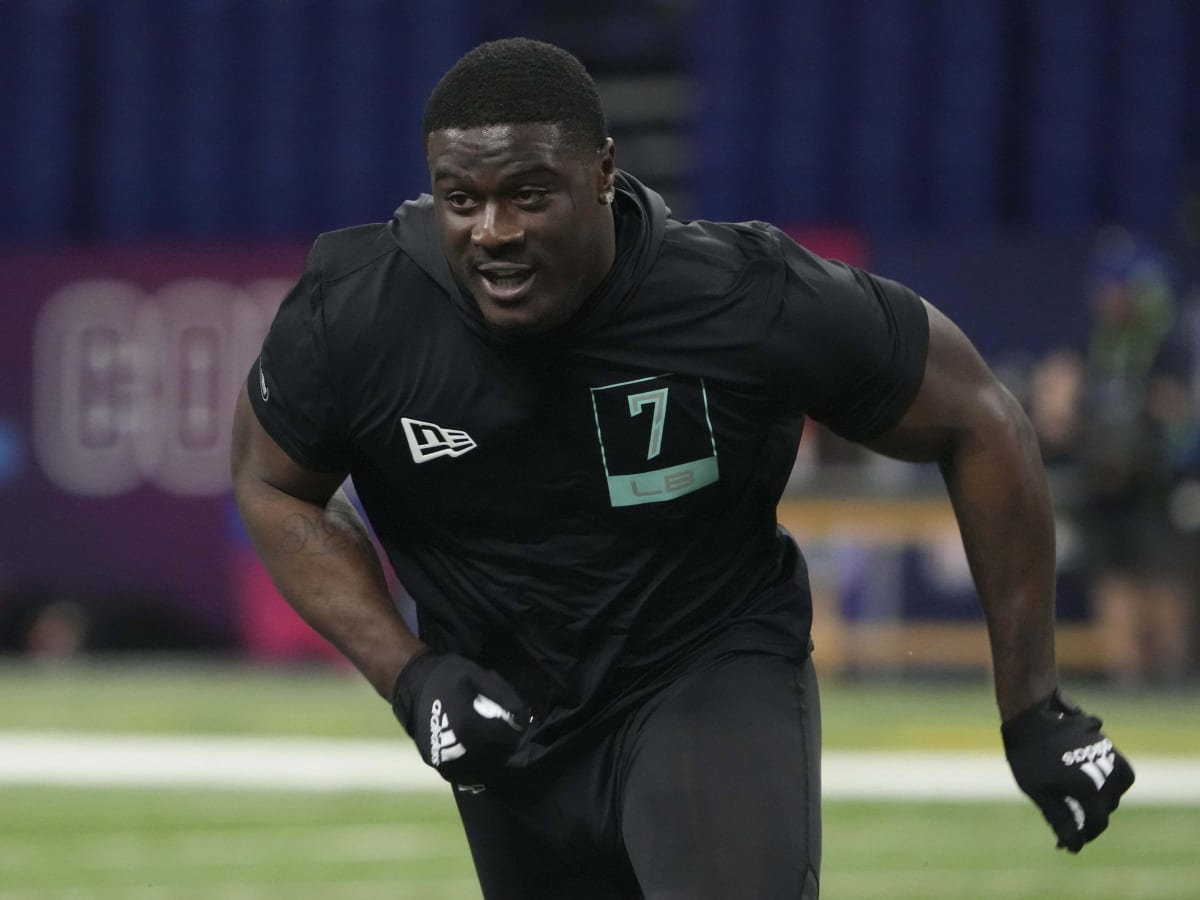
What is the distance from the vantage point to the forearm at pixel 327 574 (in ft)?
12.1

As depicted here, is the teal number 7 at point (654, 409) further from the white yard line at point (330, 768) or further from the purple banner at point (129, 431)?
the purple banner at point (129, 431)

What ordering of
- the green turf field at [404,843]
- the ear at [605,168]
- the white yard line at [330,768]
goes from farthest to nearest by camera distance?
1. the white yard line at [330,768]
2. the green turf field at [404,843]
3. the ear at [605,168]

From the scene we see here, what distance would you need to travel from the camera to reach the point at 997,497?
3.72 metres

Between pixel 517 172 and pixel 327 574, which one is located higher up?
pixel 517 172

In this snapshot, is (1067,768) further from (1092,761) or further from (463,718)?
(463,718)

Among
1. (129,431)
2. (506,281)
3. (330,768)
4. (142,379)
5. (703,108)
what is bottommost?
(330,768)

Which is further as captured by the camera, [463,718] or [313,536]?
[313,536]

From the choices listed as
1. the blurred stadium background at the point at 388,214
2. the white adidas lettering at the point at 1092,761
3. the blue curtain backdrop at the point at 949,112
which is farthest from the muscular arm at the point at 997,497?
the blue curtain backdrop at the point at 949,112

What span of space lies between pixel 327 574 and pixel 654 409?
666 mm

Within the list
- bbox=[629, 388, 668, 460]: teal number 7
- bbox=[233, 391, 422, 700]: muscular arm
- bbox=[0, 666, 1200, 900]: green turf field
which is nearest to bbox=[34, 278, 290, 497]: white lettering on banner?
bbox=[0, 666, 1200, 900]: green turf field

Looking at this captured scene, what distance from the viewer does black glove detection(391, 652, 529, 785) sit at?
336 centimetres

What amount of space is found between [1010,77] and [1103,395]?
9.48 ft

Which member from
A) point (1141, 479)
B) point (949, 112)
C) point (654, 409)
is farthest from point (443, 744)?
point (949, 112)

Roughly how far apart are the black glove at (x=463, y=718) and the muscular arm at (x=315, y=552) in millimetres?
195
